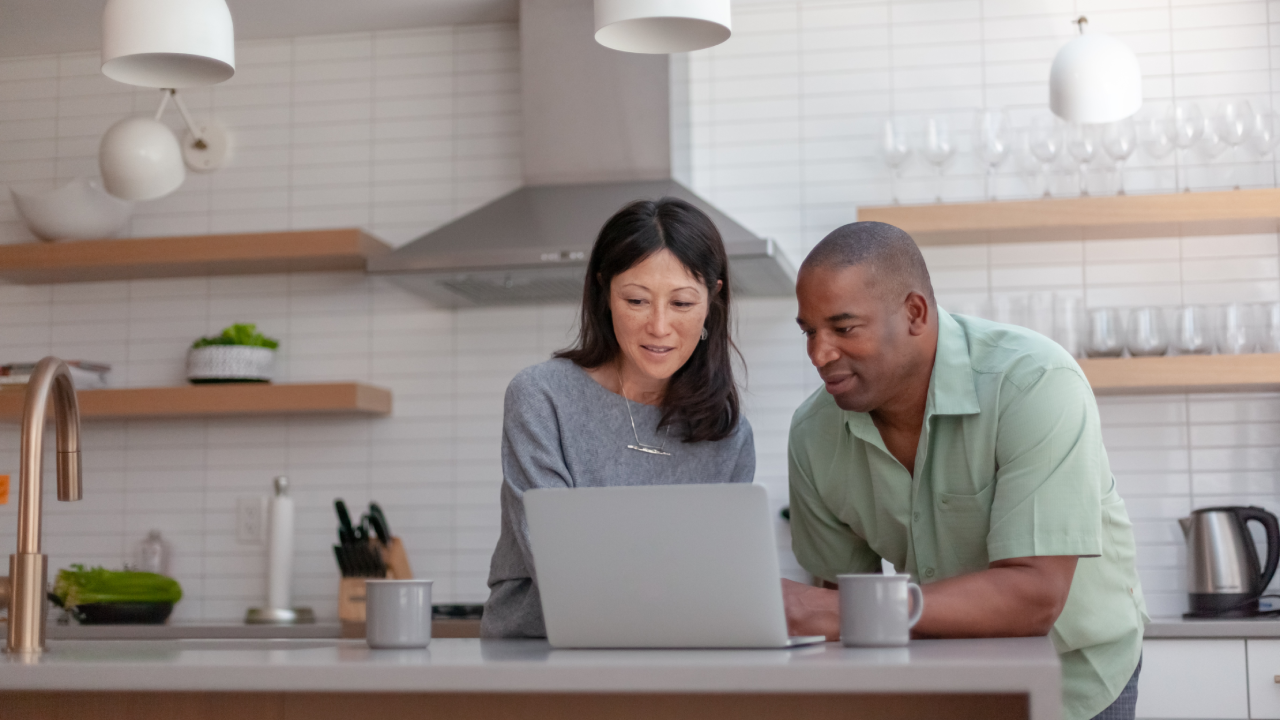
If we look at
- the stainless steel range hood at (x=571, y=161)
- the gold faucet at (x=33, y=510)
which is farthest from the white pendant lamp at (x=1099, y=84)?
the gold faucet at (x=33, y=510)

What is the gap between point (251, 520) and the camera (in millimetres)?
3941

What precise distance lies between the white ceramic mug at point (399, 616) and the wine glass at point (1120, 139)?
258cm

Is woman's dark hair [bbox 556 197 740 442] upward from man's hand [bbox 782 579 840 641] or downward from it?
upward

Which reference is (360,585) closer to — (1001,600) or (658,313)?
(658,313)

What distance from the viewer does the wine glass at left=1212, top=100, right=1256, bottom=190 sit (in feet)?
10.8

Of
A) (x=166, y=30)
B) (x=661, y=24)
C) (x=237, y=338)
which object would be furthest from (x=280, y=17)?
(x=661, y=24)

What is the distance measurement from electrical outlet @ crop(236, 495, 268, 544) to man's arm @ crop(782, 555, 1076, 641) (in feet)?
9.08

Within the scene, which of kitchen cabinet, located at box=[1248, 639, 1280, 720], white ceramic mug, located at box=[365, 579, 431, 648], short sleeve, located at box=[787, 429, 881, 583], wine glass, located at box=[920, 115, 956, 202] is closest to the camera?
white ceramic mug, located at box=[365, 579, 431, 648]

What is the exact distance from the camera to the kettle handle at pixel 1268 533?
3.13 meters

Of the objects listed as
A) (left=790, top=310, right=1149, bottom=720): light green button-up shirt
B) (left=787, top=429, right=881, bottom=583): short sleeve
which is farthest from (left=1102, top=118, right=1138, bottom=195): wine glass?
(left=787, top=429, right=881, bottom=583): short sleeve

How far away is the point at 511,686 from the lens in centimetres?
109

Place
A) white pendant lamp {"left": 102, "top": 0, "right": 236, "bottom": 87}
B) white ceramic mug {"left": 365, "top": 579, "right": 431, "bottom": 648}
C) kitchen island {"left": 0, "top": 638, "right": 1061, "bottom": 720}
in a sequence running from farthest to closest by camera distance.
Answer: white pendant lamp {"left": 102, "top": 0, "right": 236, "bottom": 87} < white ceramic mug {"left": 365, "top": 579, "right": 431, "bottom": 648} < kitchen island {"left": 0, "top": 638, "right": 1061, "bottom": 720}

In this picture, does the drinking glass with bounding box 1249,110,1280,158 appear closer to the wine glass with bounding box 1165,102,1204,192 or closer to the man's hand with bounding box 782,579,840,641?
the wine glass with bounding box 1165,102,1204,192

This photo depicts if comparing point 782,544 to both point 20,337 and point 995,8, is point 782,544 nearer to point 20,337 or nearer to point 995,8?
point 995,8
